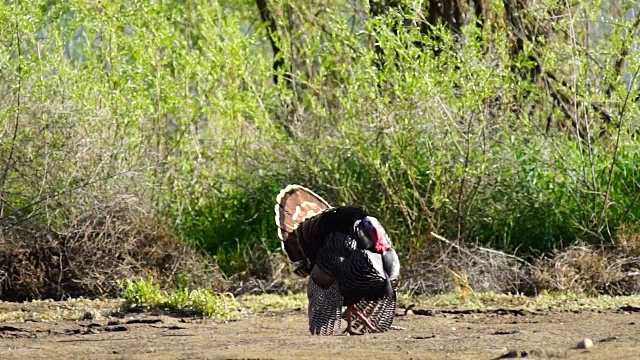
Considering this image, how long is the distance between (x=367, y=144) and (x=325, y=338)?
13.0 feet

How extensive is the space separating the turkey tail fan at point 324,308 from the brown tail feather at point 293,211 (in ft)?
1.43

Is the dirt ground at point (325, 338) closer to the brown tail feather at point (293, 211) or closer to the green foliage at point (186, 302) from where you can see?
the green foliage at point (186, 302)

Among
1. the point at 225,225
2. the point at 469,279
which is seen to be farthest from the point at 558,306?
the point at 225,225

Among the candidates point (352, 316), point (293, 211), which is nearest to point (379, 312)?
point (352, 316)

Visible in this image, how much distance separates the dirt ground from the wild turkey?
191 mm

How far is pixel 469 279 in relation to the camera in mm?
11789

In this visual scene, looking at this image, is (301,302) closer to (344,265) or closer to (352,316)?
(352,316)

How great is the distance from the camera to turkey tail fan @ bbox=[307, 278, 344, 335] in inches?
350

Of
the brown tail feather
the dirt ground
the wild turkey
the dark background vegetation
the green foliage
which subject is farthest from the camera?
the dark background vegetation

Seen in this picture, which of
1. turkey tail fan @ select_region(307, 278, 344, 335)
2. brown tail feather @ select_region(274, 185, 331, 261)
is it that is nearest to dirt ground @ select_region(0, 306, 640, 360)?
turkey tail fan @ select_region(307, 278, 344, 335)

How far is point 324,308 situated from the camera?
8938mm

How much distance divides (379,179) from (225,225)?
212cm

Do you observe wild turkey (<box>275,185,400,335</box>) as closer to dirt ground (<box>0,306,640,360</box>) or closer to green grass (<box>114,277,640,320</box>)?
dirt ground (<box>0,306,640,360</box>)

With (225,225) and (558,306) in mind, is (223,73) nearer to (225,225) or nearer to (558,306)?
(225,225)
